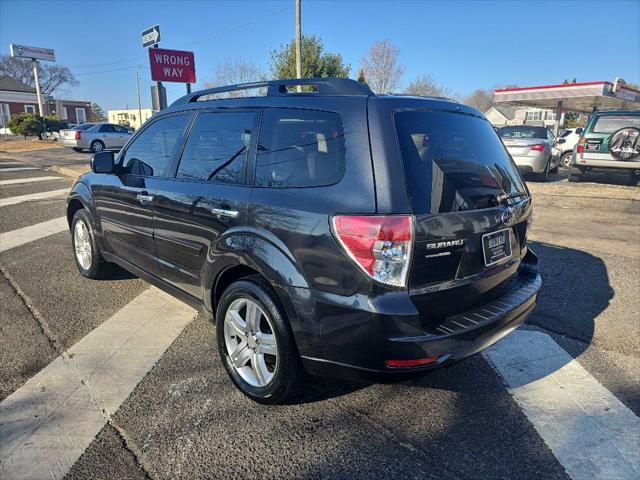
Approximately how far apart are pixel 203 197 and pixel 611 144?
1118cm

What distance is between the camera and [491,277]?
2.52 m

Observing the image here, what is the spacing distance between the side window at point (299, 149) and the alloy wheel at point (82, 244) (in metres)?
2.92

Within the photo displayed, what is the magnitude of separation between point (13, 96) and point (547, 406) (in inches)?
2888

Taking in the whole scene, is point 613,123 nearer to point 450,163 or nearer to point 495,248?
point 495,248

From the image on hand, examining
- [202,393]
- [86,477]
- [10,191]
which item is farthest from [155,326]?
[10,191]

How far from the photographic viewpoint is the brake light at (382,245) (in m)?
2.04

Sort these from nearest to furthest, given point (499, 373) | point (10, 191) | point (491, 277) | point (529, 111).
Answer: point (491, 277), point (499, 373), point (10, 191), point (529, 111)

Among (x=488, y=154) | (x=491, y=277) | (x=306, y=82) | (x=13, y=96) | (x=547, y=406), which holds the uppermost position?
(x=13, y=96)

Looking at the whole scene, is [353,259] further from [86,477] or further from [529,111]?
[529,111]

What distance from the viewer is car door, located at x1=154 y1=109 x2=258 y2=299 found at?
2.76 m

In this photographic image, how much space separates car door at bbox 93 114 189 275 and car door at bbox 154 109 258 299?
17cm

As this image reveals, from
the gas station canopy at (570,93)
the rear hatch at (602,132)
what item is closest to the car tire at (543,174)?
the rear hatch at (602,132)

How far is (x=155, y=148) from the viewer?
146 inches

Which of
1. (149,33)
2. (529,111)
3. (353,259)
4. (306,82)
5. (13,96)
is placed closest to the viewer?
(353,259)
